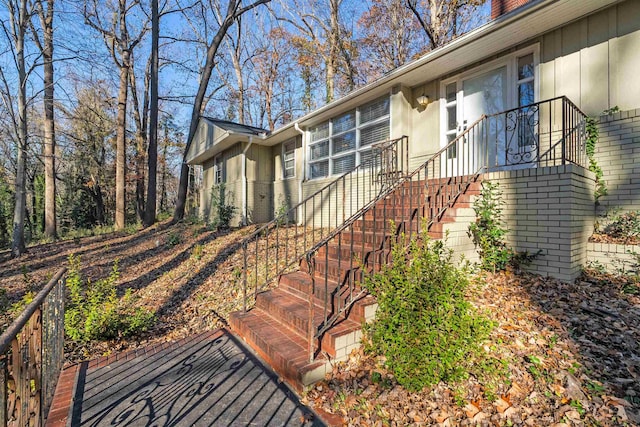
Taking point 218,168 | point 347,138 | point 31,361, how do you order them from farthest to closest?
point 218,168, point 347,138, point 31,361

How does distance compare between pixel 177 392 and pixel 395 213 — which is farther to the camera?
pixel 395 213

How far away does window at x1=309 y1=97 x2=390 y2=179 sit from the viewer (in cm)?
757

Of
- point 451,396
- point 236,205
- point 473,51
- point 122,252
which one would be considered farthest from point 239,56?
point 451,396

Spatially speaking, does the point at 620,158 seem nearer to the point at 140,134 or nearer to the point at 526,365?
the point at 526,365

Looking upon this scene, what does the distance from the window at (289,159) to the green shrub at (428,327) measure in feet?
28.0

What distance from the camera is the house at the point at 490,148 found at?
12.3 feet

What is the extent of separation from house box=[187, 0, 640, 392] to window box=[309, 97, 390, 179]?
0.07 m

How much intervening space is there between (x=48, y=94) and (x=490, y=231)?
45.5 feet

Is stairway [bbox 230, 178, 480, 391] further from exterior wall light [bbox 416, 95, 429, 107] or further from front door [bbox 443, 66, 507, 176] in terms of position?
A: exterior wall light [bbox 416, 95, 429, 107]

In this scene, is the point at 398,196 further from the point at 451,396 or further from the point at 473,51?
the point at 451,396

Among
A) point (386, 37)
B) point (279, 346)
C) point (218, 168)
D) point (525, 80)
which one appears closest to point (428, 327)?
point (279, 346)

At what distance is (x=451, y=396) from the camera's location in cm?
245

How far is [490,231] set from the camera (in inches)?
168

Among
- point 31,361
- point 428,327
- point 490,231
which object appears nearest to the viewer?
point 31,361
